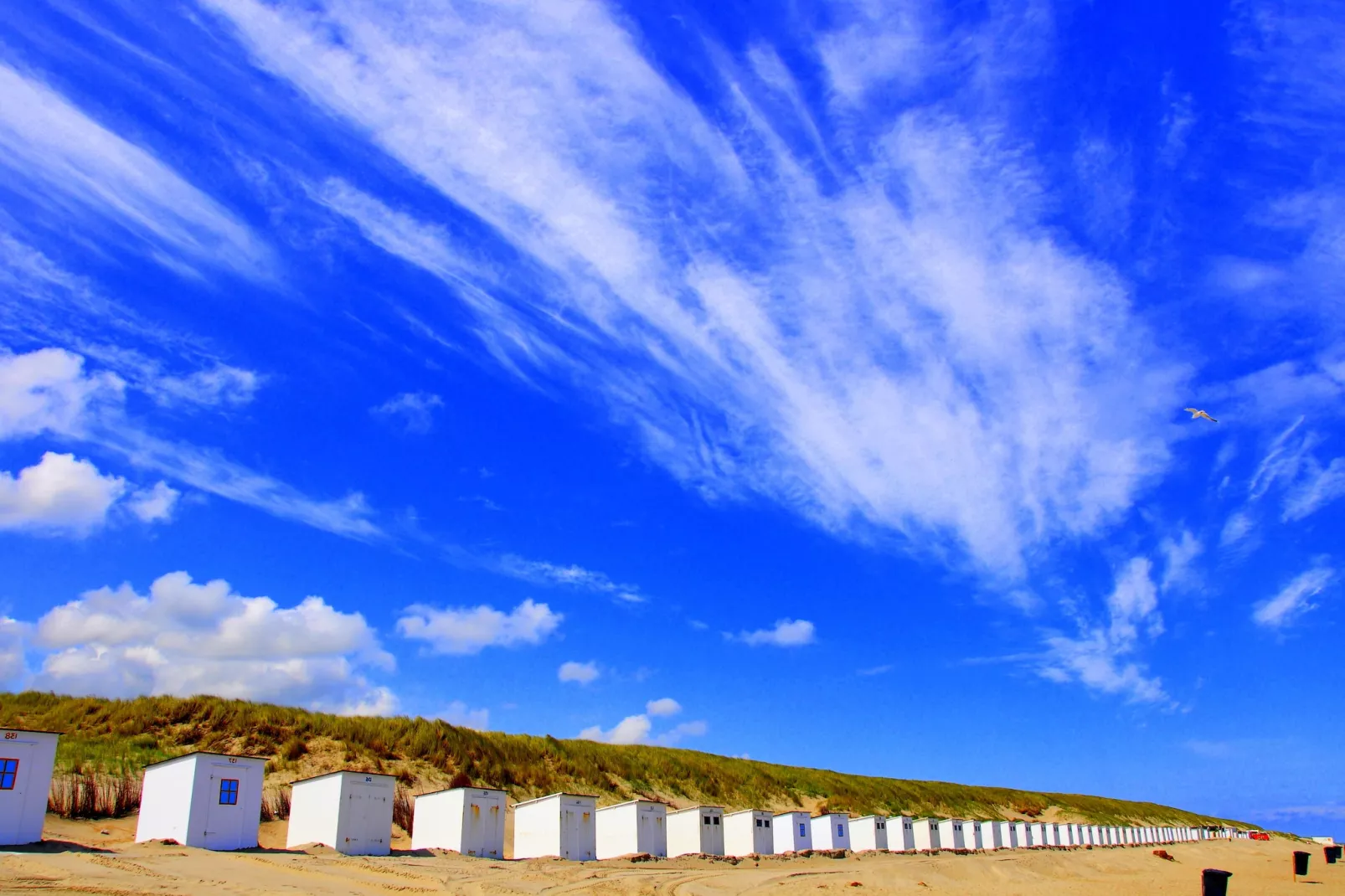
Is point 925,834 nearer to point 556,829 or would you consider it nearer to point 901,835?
point 901,835

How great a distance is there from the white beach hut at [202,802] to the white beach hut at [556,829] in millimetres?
8532

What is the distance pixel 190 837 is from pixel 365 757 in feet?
52.1

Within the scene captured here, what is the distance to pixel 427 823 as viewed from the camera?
29141mm

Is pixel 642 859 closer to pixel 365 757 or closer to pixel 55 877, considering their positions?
pixel 365 757

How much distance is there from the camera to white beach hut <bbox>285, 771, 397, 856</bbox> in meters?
26.0

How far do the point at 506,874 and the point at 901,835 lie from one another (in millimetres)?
26885

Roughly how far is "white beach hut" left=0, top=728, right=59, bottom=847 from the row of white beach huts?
0.06ft

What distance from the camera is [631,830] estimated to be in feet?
104

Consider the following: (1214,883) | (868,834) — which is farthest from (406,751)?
(1214,883)

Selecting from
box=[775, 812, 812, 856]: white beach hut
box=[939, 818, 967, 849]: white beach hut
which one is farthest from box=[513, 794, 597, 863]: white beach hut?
box=[939, 818, 967, 849]: white beach hut

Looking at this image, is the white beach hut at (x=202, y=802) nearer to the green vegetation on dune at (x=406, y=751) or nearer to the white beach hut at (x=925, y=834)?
the green vegetation on dune at (x=406, y=751)

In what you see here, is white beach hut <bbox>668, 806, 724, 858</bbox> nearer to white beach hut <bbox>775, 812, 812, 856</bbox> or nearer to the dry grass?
white beach hut <bbox>775, 812, 812, 856</bbox>

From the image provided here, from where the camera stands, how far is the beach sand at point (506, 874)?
59.1 ft

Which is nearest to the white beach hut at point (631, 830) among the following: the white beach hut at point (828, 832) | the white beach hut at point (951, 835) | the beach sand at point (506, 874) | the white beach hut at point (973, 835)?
the beach sand at point (506, 874)
